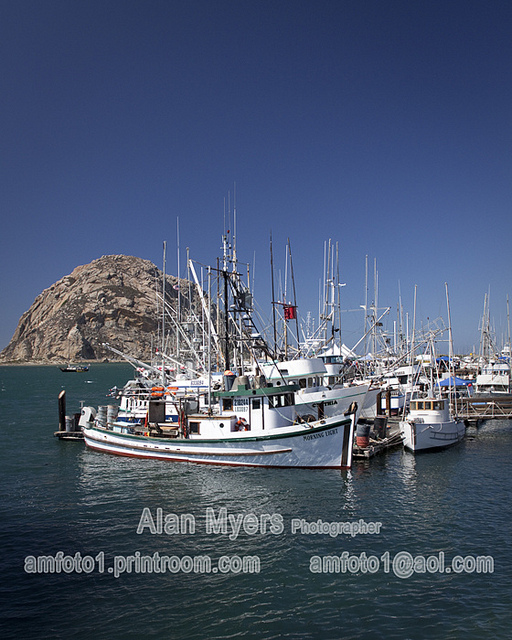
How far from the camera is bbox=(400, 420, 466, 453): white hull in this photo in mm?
33156

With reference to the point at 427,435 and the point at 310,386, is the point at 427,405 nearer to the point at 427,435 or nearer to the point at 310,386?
the point at 427,435

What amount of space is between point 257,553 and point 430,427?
2139 cm

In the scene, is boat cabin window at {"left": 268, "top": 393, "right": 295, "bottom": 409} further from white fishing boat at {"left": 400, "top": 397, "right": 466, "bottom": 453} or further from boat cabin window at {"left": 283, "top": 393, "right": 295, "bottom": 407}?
white fishing boat at {"left": 400, "top": 397, "right": 466, "bottom": 453}

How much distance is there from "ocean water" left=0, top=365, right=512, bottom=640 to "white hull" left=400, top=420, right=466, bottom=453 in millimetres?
4265

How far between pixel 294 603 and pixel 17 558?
32.4 ft

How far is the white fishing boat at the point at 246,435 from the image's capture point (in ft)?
89.1

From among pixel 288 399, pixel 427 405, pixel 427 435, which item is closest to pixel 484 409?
pixel 427 405

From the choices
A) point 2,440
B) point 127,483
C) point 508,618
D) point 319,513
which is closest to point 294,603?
point 508,618

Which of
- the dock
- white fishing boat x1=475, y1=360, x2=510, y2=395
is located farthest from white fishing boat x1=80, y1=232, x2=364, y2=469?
white fishing boat x1=475, y1=360, x2=510, y2=395

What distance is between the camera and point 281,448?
27.5m

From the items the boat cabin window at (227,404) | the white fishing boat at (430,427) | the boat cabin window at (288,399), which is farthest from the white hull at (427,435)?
the boat cabin window at (227,404)

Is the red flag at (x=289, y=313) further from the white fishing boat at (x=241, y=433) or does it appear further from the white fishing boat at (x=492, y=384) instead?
the white fishing boat at (x=492, y=384)

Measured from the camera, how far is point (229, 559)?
16.2 metres

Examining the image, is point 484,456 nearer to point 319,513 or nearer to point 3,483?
point 319,513
